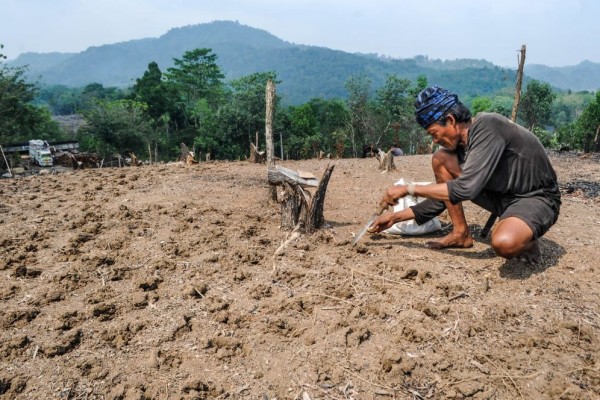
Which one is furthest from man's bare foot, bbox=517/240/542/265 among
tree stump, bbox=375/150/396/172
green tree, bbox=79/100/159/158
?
green tree, bbox=79/100/159/158

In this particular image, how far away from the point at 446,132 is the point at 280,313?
172 cm

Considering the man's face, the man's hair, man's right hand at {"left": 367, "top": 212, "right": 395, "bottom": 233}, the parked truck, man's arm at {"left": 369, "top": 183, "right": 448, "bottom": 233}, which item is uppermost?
the man's hair

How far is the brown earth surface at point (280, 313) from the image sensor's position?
1.87 meters

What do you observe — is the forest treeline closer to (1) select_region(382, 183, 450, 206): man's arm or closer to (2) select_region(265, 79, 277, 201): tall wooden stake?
(2) select_region(265, 79, 277, 201): tall wooden stake

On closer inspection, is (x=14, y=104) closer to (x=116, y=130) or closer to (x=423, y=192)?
(x=116, y=130)

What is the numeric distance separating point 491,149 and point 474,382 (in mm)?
1482

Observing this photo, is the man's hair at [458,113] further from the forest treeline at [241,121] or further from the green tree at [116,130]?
the green tree at [116,130]

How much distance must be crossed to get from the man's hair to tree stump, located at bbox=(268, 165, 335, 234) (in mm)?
1059

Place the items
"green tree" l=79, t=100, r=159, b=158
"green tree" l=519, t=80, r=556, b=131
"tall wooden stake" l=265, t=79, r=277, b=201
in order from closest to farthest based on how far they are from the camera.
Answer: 1. "tall wooden stake" l=265, t=79, r=277, b=201
2. "green tree" l=79, t=100, r=159, b=158
3. "green tree" l=519, t=80, r=556, b=131

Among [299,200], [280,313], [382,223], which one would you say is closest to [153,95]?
[299,200]

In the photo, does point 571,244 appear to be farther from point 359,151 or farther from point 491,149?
point 359,151

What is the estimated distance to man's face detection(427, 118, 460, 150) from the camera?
2795mm

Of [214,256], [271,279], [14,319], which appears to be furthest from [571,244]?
[14,319]

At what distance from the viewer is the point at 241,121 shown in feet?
92.2
